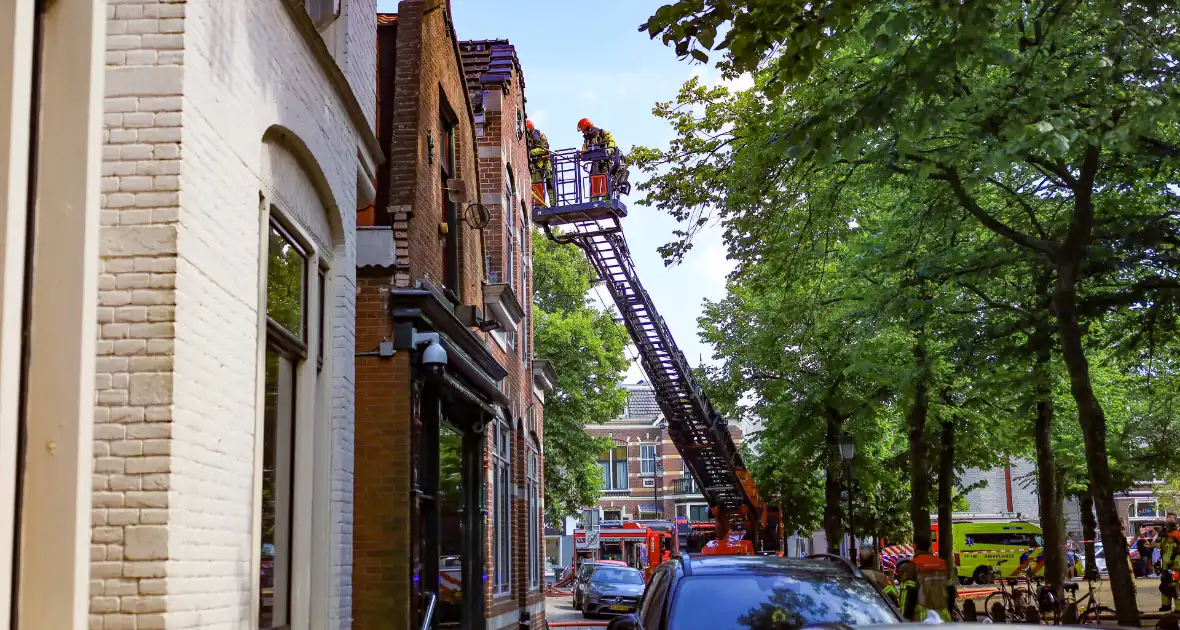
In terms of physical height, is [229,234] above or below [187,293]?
above

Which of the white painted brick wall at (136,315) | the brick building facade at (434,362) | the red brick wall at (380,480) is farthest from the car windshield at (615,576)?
the white painted brick wall at (136,315)

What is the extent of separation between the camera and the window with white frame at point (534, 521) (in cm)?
2334

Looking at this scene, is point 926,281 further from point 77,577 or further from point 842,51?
point 77,577

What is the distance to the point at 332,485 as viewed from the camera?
8.65 m

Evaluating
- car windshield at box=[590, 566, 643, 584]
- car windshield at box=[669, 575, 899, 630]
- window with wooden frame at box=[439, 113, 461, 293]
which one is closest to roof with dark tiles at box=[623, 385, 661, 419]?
car windshield at box=[590, 566, 643, 584]

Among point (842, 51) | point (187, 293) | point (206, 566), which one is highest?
point (842, 51)

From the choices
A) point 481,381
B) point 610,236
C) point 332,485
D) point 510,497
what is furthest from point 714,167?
point 610,236

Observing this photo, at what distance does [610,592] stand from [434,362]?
85.4 ft

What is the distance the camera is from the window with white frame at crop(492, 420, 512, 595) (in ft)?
62.1

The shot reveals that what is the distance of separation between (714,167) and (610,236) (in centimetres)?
1618

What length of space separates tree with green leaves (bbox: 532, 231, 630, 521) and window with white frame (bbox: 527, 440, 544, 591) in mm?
17348

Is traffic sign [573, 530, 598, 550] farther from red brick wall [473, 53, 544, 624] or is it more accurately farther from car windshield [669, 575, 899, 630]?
car windshield [669, 575, 899, 630]

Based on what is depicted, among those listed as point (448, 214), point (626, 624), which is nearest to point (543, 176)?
point (448, 214)

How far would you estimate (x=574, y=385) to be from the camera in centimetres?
4403
